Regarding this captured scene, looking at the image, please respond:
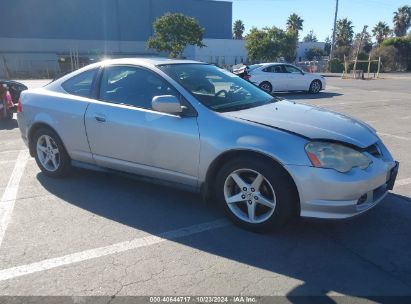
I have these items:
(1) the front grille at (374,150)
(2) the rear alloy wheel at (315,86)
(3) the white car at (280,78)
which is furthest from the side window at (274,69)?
(1) the front grille at (374,150)

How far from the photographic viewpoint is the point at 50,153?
16.9 feet

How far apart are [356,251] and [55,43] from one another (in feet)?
205

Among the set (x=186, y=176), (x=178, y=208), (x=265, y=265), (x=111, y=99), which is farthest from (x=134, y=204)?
(x=265, y=265)

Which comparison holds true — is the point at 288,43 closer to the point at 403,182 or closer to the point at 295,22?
the point at 295,22

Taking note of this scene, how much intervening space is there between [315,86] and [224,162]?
1546cm

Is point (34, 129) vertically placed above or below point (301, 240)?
above

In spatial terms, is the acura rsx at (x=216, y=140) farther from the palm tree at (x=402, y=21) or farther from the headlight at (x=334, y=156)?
the palm tree at (x=402, y=21)

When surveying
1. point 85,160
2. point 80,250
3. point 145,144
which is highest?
point 145,144

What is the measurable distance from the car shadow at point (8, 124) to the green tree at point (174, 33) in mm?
34261

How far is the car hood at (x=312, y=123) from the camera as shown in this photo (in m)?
3.50

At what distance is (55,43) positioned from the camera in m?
58.7

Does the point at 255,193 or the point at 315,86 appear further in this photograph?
the point at 315,86

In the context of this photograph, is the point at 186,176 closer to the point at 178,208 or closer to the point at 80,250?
the point at 178,208

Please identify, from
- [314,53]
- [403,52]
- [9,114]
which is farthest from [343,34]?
[9,114]
